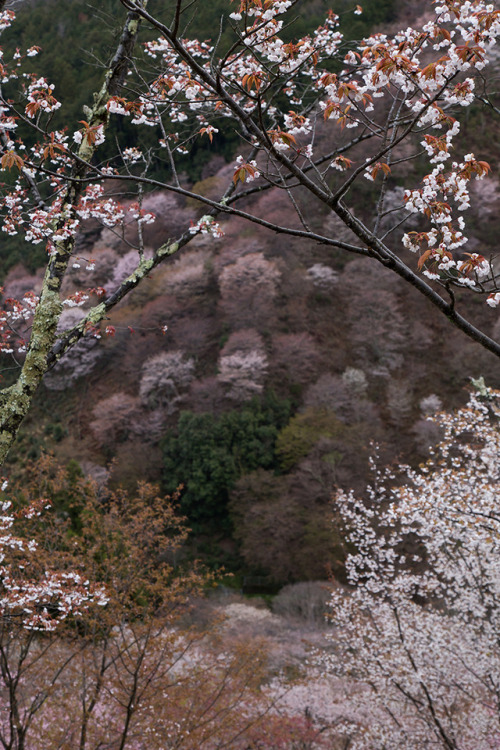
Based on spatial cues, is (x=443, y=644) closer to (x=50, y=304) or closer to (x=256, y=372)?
(x=50, y=304)

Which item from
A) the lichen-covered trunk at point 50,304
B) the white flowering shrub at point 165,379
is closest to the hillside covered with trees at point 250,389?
the lichen-covered trunk at point 50,304

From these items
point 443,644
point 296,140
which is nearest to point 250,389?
point 443,644

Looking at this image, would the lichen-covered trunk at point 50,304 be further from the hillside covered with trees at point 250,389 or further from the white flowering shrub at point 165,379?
the white flowering shrub at point 165,379

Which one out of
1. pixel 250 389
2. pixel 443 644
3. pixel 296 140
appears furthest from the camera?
pixel 250 389

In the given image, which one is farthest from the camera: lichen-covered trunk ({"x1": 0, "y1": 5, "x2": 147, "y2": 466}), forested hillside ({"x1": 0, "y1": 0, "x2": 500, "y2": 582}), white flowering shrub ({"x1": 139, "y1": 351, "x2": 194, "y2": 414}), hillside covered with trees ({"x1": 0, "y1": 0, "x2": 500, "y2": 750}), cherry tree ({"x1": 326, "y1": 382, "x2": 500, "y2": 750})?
white flowering shrub ({"x1": 139, "y1": 351, "x2": 194, "y2": 414})

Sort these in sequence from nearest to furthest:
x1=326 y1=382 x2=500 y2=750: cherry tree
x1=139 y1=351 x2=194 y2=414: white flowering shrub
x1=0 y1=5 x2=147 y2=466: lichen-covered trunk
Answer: x1=0 y1=5 x2=147 y2=466: lichen-covered trunk, x1=326 y1=382 x2=500 y2=750: cherry tree, x1=139 y1=351 x2=194 y2=414: white flowering shrub

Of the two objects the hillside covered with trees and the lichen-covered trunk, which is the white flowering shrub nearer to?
the hillside covered with trees

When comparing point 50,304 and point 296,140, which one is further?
point 50,304

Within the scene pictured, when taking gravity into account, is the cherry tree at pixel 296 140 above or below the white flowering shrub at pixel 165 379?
below

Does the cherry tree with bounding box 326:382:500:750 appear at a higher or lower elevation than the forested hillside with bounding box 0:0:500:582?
lower

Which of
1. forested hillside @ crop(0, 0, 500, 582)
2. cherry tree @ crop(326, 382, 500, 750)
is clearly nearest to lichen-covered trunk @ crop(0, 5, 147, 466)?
cherry tree @ crop(326, 382, 500, 750)

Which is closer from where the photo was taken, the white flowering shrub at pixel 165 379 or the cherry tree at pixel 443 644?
the cherry tree at pixel 443 644

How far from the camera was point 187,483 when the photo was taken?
→ 17.2 m

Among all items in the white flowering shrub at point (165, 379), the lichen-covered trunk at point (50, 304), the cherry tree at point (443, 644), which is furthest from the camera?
the white flowering shrub at point (165, 379)
